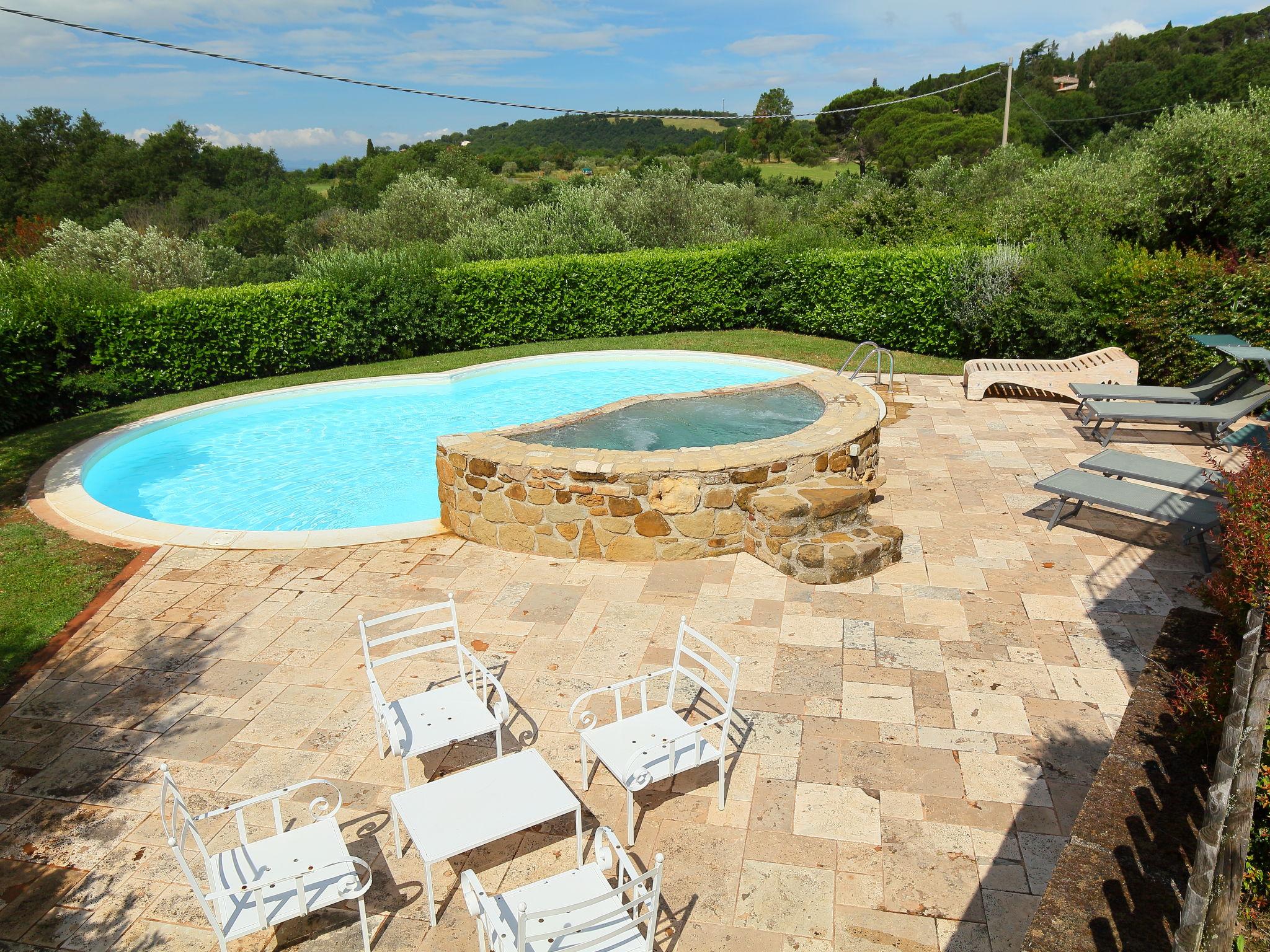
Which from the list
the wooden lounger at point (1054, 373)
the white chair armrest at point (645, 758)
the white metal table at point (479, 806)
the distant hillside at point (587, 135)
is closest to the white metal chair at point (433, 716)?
the white metal table at point (479, 806)

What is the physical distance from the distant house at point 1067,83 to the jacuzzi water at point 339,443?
69.1m

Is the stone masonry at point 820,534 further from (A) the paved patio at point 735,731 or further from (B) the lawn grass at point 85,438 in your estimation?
(B) the lawn grass at point 85,438

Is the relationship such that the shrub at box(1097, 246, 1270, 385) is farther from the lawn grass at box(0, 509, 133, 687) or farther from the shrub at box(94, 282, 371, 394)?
the lawn grass at box(0, 509, 133, 687)

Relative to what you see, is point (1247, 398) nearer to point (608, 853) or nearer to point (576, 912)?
point (608, 853)

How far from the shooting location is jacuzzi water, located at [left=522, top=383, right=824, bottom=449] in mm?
9219

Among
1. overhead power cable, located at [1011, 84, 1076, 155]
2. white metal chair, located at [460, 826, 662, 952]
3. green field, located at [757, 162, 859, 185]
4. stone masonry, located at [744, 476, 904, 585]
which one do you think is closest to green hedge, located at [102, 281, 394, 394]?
stone masonry, located at [744, 476, 904, 585]

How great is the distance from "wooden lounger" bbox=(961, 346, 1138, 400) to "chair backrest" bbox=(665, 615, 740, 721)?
27.9ft

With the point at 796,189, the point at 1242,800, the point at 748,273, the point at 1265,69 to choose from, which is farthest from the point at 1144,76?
the point at 1242,800

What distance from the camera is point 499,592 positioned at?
691 centimetres

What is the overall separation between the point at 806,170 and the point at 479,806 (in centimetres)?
6607

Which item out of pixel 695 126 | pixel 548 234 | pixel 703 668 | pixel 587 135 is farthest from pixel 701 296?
pixel 695 126

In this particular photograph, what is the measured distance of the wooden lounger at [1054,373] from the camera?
12258 millimetres

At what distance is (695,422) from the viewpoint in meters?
10.0

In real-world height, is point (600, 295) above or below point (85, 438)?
above
